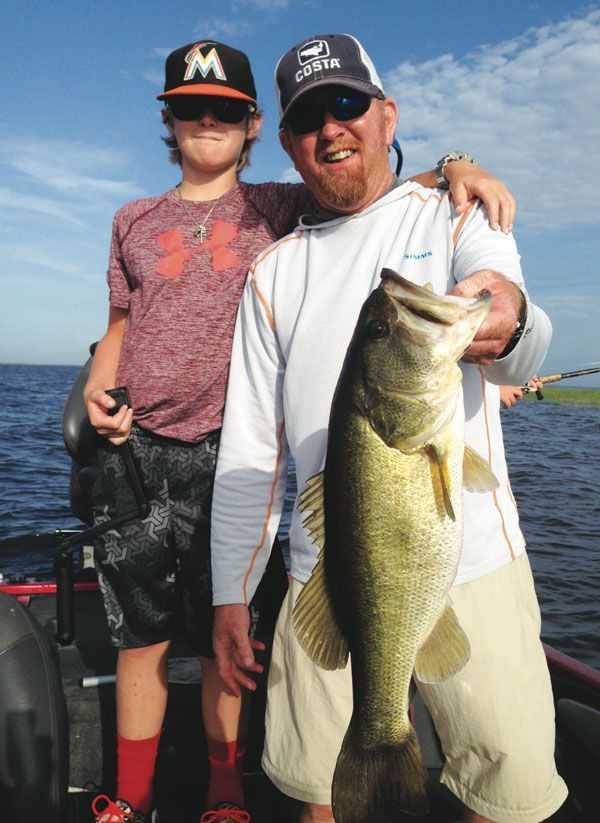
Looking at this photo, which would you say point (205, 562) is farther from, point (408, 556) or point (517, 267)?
point (517, 267)

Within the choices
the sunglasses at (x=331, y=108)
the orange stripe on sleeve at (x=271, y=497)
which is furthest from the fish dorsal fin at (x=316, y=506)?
the sunglasses at (x=331, y=108)

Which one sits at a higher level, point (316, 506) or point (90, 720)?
point (316, 506)

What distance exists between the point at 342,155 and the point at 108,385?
170 cm

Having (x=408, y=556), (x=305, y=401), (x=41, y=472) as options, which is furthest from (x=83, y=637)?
(x=41, y=472)

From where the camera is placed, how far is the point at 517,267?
217cm

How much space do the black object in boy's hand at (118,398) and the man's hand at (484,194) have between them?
1.78 m

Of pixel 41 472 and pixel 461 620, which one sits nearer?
pixel 461 620

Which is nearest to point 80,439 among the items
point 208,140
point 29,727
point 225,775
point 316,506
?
point 29,727

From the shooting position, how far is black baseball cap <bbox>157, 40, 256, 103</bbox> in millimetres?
3180

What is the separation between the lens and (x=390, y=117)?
2.89 metres

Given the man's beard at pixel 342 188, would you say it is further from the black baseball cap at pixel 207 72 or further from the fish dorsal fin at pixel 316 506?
the fish dorsal fin at pixel 316 506

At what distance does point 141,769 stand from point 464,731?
6.11 ft

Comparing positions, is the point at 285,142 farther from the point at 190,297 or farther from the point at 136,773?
the point at 136,773

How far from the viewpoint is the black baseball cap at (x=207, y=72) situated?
3.18 m
